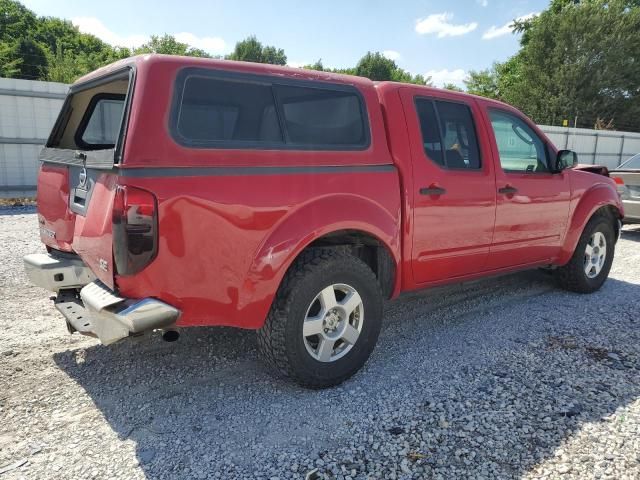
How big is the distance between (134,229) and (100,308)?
0.44m

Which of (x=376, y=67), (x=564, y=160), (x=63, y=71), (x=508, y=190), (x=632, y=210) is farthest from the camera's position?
(x=376, y=67)

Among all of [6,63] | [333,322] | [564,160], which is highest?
[6,63]

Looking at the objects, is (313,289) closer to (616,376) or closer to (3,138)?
(616,376)

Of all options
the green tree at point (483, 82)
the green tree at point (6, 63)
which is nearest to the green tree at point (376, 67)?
the green tree at point (483, 82)

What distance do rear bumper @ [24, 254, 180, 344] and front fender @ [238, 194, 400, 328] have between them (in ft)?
1.43

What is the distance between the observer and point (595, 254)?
5.25m

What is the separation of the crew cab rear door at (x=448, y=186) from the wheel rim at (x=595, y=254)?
5.87 feet

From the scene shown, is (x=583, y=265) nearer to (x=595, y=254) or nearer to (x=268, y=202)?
(x=595, y=254)

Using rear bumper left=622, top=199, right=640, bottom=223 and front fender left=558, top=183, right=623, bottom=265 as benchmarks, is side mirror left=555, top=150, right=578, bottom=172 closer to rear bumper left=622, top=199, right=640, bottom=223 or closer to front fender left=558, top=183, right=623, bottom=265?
front fender left=558, top=183, right=623, bottom=265

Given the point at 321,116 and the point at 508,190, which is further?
the point at 508,190

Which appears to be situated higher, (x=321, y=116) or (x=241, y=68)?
(x=241, y=68)

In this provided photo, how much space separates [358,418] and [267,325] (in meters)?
0.74

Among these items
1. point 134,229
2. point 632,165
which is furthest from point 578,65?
point 134,229

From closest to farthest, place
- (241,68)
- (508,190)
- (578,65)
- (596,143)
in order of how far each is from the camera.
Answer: (241,68) → (508,190) → (596,143) → (578,65)
